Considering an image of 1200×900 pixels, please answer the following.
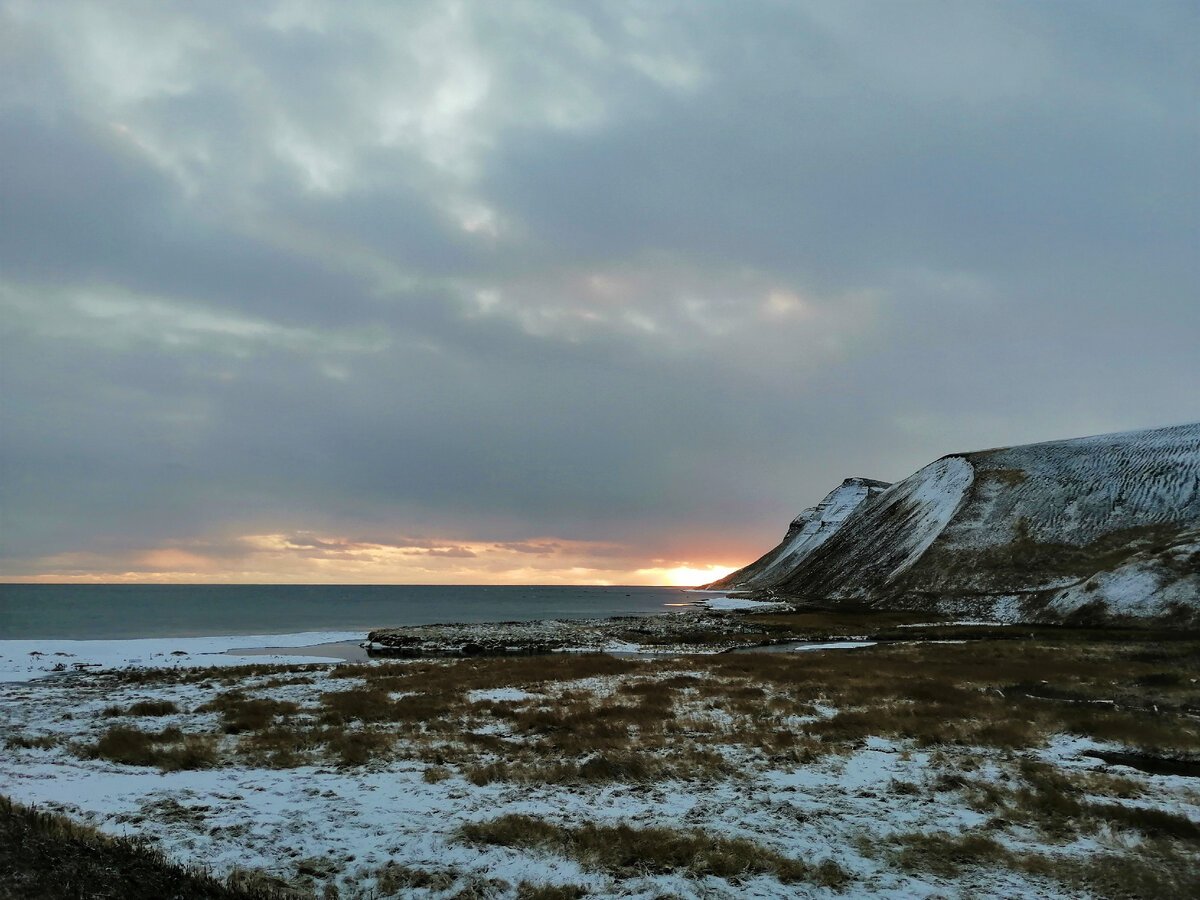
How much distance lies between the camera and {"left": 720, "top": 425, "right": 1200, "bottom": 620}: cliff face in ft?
192

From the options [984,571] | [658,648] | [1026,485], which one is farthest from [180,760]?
[1026,485]

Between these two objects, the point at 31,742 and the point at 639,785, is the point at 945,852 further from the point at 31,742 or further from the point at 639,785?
the point at 31,742

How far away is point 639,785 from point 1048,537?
90.2 metres

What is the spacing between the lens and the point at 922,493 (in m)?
121

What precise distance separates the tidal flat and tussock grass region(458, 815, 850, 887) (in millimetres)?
41

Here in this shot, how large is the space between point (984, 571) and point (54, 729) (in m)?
90.0

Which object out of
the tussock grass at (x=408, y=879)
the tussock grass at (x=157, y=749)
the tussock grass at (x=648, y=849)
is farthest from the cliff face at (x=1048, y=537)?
the tussock grass at (x=157, y=749)

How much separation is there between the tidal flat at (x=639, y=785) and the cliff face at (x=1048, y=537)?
122 feet

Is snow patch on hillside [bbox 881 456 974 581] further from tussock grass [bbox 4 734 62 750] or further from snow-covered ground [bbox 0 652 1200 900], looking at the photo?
tussock grass [bbox 4 734 62 750]

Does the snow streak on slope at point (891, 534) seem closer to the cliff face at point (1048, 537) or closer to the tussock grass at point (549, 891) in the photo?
the cliff face at point (1048, 537)

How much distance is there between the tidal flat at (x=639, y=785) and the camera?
9.97 metres

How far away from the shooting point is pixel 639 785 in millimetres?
14289

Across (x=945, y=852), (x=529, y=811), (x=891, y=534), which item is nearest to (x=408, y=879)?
(x=529, y=811)

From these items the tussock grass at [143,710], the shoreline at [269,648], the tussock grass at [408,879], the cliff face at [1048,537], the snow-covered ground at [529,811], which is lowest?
the shoreline at [269,648]
